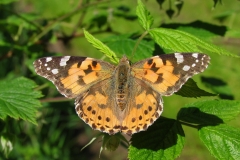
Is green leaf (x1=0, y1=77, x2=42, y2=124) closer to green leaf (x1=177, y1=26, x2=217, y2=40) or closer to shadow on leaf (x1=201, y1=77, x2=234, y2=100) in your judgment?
green leaf (x1=177, y1=26, x2=217, y2=40)

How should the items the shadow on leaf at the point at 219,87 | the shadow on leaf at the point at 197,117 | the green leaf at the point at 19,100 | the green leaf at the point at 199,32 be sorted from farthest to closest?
1. the shadow on leaf at the point at 219,87
2. the green leaf at the point at 199,32
3. the green leaf at the point at 19,100
4. the shadow on leaf at the point at 197,117

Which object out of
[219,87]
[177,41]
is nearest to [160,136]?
[177,41]

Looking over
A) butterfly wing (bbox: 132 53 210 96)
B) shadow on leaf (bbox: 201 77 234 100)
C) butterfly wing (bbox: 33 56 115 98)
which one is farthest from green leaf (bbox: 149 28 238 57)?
shadow on leaf (bbox: 201 77 234 100)

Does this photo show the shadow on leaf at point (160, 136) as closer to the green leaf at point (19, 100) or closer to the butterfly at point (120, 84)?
the butterfly at point (120, 84)

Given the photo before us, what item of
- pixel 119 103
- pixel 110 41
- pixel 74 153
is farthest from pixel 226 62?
pixel 119 103

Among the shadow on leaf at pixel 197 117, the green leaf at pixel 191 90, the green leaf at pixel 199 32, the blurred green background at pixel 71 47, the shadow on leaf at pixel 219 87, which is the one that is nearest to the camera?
→ the green leaf at pixel 191 90

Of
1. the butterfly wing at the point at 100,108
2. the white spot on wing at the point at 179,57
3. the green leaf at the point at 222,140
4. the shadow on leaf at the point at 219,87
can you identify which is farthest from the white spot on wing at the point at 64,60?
the shadow on leaf at the point at 219,87

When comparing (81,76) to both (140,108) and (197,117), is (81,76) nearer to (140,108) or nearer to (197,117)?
(140,108)
